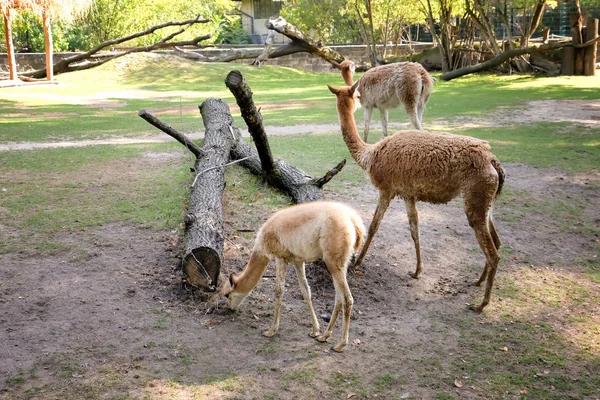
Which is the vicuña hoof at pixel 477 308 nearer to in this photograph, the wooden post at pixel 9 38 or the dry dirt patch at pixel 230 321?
the dry dirt patch at pixel 230 321

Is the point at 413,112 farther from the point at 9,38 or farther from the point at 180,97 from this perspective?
the point at 9,38

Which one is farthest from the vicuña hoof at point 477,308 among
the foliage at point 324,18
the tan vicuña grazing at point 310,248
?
the foliage at point 324,18

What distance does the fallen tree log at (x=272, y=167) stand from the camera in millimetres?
6477

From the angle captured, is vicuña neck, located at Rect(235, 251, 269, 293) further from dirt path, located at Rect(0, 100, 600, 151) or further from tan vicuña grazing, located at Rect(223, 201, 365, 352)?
dirt path, located at Rect(0, 100, 600, 151)

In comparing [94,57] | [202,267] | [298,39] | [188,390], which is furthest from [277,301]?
[94,57]

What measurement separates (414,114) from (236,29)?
37.8 meters

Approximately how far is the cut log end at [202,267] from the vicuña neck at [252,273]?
51 centimetres

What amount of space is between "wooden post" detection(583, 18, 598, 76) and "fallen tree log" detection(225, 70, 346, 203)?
19940 millimetres

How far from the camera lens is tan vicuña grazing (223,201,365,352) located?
15.3 ft

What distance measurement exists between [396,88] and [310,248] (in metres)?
7.58

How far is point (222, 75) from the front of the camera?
27672 millimetres

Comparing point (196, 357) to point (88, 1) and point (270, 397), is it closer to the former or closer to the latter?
point (270, 397)

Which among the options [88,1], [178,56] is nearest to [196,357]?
[88,1]

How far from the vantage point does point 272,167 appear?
827 centimetres
